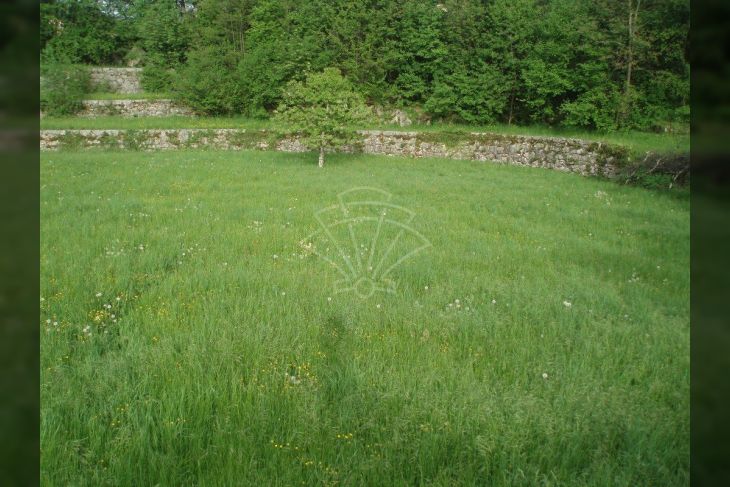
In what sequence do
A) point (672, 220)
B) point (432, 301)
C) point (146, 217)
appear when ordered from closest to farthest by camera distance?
point (432, 301) → point (672, 220) → point (146, 217)

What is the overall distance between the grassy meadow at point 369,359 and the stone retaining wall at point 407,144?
831 centimetres

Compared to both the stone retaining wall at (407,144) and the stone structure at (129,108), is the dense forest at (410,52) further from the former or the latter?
the stone retaining wall at (407,144)

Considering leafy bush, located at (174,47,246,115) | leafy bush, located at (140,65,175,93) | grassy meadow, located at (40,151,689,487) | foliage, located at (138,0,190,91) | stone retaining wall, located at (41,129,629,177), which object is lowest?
grassy meadow, located at (40,151,689,487)

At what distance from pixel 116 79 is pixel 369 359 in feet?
66.6

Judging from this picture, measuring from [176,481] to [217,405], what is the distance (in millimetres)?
597

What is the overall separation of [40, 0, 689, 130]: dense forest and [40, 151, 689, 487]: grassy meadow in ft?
9.34

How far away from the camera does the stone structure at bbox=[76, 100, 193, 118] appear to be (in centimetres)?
1786

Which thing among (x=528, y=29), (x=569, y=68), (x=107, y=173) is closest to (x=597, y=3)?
(x=569, y=68)

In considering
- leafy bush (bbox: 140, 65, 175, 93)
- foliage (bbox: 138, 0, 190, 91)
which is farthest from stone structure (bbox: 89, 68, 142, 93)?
foliage (bbox: 138, 0, 190, 91)

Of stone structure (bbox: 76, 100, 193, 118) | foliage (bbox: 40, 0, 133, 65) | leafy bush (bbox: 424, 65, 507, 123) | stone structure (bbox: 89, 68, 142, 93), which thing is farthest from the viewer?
stone structure (bbox: 76, 100, 193, 118)

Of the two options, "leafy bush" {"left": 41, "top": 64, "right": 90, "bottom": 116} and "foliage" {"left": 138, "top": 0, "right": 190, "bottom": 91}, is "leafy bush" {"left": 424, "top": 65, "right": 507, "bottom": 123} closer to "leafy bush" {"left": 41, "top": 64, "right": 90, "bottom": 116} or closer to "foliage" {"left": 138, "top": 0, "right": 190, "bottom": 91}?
"foliage" {"left": 138, "top": 0, "right": 190, "bottom": 91}

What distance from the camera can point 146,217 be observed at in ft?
24.1

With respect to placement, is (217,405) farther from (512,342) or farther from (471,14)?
(471,14)

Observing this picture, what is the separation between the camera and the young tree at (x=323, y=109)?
11008 millimetres
